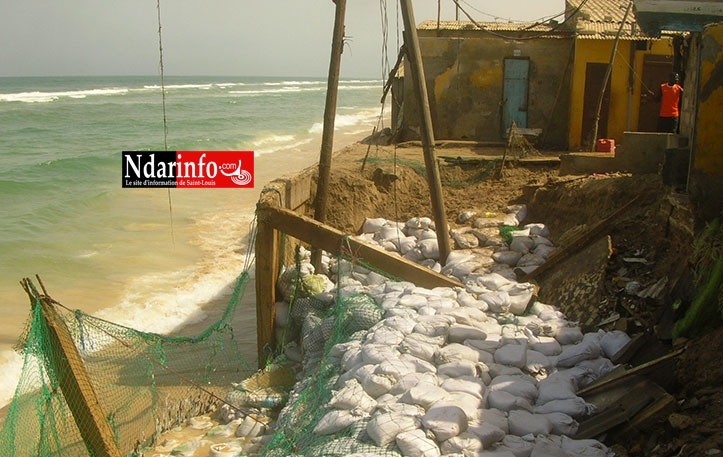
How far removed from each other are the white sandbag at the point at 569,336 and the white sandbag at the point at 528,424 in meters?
1.45

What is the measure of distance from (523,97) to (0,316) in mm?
11492

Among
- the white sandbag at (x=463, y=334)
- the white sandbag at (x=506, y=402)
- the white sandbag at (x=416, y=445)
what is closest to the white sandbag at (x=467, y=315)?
the white sandbag at (x=463, y=334)

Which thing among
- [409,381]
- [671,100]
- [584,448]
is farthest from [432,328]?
[671,100]

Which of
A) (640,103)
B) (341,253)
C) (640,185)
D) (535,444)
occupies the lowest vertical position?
(535,444)

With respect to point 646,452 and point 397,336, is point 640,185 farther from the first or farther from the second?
point 646,452

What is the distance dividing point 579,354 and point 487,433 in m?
1.49

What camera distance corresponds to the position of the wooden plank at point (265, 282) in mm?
6785

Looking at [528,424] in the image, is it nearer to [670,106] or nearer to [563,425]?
[563,425]

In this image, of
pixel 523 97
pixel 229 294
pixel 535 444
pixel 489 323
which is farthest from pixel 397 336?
pixel 523 97

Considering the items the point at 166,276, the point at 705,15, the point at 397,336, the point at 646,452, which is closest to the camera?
the point at 646,452

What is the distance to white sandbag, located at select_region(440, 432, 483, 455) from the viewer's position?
4094 mm

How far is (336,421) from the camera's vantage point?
4684 mm

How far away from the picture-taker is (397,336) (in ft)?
18.1

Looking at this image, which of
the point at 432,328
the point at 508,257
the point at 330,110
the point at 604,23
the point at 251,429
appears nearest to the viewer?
the point at 432,328
